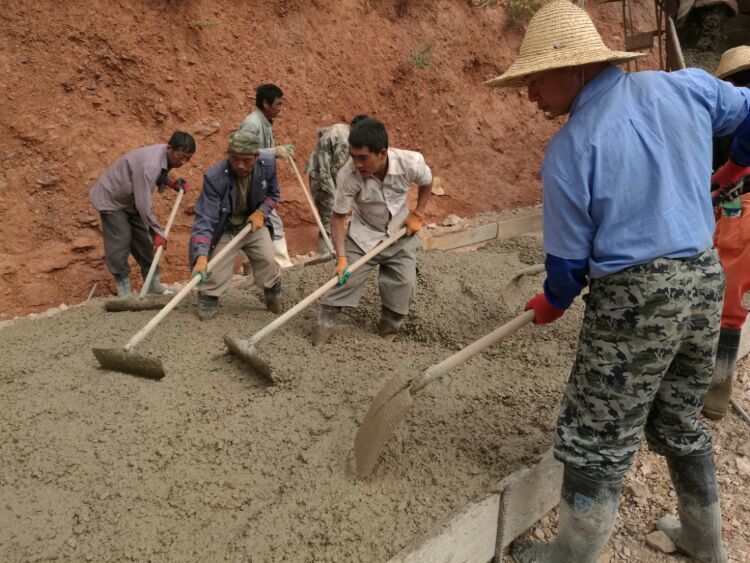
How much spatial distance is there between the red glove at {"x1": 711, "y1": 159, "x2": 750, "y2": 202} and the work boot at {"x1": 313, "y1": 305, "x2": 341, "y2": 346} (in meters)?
2.26

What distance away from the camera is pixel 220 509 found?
2.17m

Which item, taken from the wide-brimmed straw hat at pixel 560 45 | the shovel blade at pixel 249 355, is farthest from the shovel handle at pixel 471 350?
the shovel blade at pixel 249 355

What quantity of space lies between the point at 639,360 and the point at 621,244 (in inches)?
15.3

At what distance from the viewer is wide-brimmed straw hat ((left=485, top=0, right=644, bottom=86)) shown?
1.75 metres

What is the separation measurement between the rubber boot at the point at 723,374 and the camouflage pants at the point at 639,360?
4.31ft

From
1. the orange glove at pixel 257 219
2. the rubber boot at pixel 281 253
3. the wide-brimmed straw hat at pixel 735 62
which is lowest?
the rubber boot at pixel 281 253

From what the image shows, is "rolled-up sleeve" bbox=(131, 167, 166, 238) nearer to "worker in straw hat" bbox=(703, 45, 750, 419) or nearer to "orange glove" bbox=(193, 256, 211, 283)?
"orange glove" bbox=(193, 256, 211, 283)

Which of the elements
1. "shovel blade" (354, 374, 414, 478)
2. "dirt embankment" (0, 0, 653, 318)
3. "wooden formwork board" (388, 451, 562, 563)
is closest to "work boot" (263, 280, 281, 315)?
"shovel blade" (354, 374, 414, 478)

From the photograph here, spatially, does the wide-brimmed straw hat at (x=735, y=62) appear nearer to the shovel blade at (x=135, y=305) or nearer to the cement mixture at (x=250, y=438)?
the cement mixture at (x=250, y=438)

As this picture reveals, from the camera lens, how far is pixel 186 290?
3441mm

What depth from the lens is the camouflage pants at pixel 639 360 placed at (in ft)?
5.69

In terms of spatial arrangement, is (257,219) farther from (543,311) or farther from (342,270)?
(543,311)

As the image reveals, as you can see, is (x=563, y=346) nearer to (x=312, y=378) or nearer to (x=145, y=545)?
(x=312, y=378)

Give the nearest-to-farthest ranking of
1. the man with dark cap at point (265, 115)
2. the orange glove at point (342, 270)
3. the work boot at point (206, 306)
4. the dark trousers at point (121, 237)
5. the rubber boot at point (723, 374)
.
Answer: the rubber boot at point (723, 374) < the orange glove at point (342, 270) < the work boot at point (206, 306) < the dark trousers at point (121, 237) < the man with dark cap at point (265, 115)
